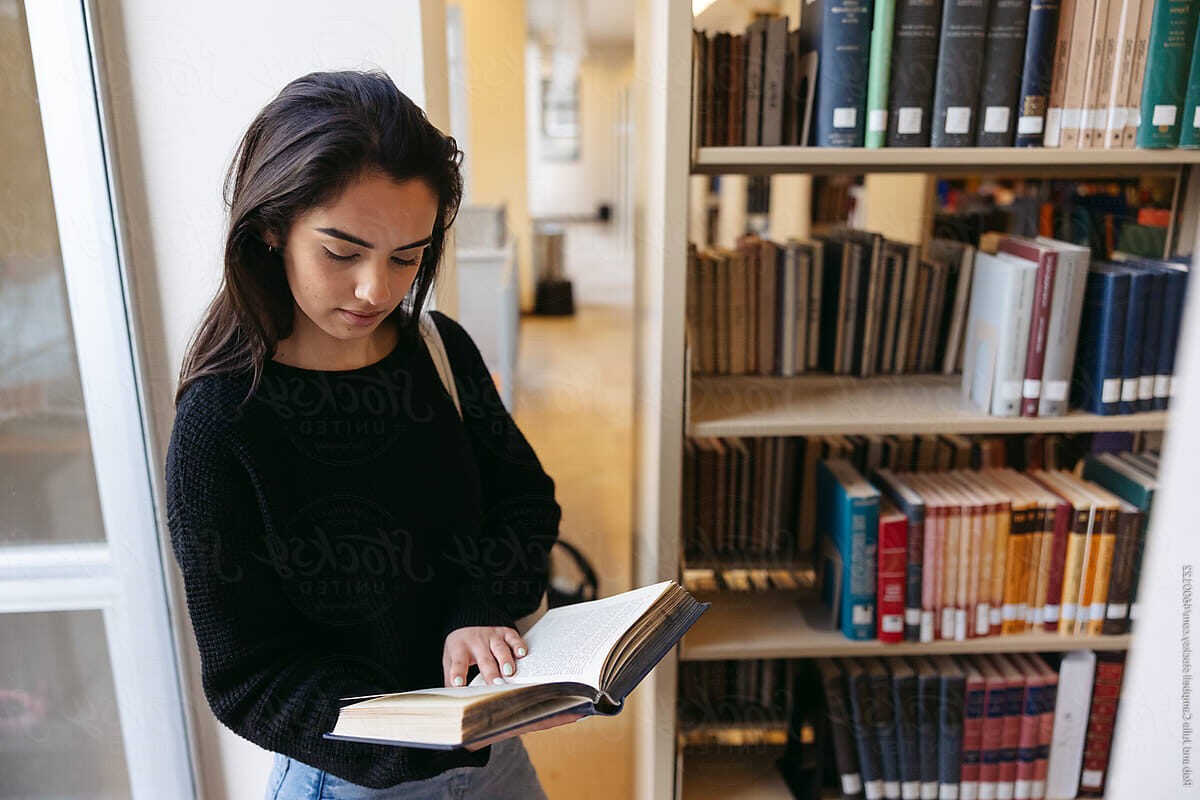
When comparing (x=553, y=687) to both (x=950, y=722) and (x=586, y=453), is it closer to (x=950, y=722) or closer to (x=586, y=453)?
(x=950, y=722)

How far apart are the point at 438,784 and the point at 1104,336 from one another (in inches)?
46.8

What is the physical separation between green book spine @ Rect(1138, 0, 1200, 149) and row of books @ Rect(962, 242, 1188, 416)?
21 cm

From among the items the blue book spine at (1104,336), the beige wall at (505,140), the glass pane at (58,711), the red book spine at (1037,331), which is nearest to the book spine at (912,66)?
the red book spine at (1037,331)

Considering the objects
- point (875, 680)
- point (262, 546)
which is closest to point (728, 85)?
point (262, 546)

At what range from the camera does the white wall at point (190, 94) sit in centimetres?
110

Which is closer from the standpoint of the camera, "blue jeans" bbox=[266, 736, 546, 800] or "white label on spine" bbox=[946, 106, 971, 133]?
"blue jeans" bbox=[266, 736, 546, 800]

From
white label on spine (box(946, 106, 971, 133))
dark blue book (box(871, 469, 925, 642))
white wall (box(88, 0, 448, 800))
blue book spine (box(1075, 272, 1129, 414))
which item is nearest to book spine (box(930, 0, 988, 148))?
white label on spine (box(946, 106, 971, 133))

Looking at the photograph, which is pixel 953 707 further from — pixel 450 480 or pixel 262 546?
pixel 262 546

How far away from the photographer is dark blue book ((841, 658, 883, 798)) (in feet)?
4.91

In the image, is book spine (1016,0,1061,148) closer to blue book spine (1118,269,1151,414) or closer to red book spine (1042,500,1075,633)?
blue book spine (1118,269,1151,414)

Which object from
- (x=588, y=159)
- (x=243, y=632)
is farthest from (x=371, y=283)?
(x=588, y=159)

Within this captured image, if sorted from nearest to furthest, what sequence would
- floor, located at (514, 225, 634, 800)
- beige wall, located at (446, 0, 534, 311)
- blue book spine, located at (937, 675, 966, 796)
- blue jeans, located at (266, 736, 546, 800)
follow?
blue jeans, located at (266, 736, 546, 800)
blue book spine, located at (937, 675, 966, 796)
floor, located at (514, 225, 634, 800)
beige wall, located at (446, 0, 534, 311)

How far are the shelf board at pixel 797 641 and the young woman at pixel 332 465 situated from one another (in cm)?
50

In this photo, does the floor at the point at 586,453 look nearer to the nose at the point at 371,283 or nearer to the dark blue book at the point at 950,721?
the dark blue book at the point at 950,721
